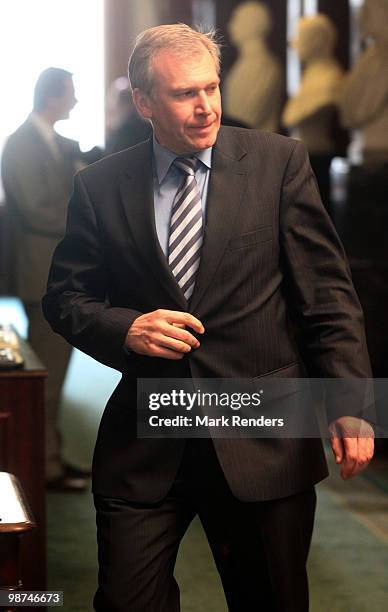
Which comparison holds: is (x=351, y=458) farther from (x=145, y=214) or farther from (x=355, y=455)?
(x=145, y=214)

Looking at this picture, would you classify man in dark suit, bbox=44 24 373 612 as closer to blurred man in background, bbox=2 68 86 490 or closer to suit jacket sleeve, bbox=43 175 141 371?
suit jacket sleeve, bbox=43 175 141 371

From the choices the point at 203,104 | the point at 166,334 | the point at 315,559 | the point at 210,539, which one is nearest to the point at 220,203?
the point at 203,104

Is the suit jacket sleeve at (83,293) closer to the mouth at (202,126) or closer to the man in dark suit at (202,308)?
the man in dark suit at (202,308)

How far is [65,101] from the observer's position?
5027 millimetres

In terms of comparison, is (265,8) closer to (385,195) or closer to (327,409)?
(385,195)

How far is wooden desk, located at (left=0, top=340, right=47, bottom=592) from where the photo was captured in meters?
3.97

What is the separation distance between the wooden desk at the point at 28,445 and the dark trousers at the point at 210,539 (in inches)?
56.9

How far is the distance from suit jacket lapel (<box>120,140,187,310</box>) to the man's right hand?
0.29 ft

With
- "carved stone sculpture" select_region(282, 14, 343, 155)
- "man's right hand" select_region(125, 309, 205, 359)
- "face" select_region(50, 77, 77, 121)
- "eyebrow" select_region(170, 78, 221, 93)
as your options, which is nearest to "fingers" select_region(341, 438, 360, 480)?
"man's right hand" select_region(125, 309, 205, 359)

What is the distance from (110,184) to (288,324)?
47 centimetres

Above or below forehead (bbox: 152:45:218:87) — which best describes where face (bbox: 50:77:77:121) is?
below

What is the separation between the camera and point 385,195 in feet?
21.8

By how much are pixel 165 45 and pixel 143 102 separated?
13 cm

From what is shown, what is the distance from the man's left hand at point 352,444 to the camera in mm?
2402
